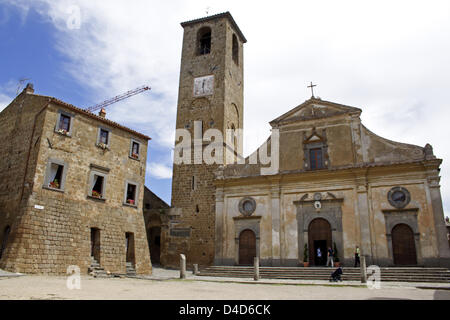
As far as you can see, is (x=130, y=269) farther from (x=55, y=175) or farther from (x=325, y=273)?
(x=325, y=273)

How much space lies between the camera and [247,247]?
849 inches

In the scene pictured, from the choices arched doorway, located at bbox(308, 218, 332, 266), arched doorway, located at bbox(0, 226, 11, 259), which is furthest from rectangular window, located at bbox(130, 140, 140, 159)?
arched doorway, located at bbox(308, 218, 332, 266)

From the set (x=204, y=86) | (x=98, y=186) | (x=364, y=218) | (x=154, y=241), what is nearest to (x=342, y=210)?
(x=364, y=218)

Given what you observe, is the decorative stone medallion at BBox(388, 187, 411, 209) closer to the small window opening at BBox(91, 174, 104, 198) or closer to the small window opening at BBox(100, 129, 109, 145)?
the small window opening at BBox(91, 174, 104, 198)

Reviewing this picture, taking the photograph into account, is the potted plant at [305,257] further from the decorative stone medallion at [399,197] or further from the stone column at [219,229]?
the decorative stone medallion at [399,197]

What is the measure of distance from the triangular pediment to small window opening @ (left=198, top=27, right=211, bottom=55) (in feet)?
34.6

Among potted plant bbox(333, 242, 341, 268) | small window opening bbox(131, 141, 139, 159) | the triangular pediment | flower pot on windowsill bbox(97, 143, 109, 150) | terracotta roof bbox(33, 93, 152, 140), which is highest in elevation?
the triangular pediment

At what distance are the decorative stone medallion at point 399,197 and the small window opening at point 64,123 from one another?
1739cm

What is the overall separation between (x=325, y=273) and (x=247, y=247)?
18.5ft

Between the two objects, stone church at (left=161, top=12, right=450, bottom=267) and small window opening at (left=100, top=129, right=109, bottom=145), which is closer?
stone church at (left=161, top=12, right=450, bottom=267)

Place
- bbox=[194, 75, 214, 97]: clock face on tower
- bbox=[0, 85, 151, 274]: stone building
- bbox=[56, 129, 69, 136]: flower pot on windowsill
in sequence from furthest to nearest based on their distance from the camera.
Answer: bbox=[194, 75, 214, 97]: clock face on tower, bbox=[56, 129, 69, 136]: flower pot on windowsill, bbox=[0, 85, 151, 274]: stone building

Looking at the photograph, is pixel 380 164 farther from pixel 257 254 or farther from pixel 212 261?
pixel 212 261

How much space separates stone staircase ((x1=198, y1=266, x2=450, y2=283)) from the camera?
15.6 m
